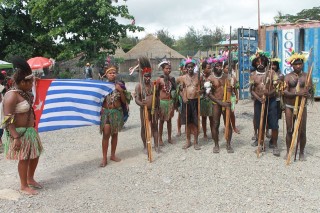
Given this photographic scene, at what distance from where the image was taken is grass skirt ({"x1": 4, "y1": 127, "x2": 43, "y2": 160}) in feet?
16.0

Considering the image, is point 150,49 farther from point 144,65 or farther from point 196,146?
point 144,65

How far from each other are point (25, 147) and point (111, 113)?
1670mm

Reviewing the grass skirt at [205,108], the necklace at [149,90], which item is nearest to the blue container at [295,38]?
the grass skirt at [205,108]

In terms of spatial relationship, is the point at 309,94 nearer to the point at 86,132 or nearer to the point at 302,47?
the point at 86,132

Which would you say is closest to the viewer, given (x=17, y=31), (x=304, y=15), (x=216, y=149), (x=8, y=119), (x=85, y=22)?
(x=8, y=119)

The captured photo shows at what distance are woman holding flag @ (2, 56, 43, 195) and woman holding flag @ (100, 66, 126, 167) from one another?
4.38 ft

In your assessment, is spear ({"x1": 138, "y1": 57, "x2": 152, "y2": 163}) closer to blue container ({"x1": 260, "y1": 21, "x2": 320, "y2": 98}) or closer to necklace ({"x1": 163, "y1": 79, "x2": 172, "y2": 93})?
→ necklace ({"x1": 163, "y1": 79, "x2": 172, "y2": 93})

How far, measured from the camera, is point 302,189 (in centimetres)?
480

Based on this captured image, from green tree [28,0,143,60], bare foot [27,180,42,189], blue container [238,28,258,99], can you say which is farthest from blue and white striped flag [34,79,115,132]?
green tree [28,0,143,60]

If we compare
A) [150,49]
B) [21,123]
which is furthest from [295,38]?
[150,49]

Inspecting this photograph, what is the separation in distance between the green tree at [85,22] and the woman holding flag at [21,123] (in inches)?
546

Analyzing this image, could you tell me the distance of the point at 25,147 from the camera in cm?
492

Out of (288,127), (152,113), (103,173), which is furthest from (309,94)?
(103,173)

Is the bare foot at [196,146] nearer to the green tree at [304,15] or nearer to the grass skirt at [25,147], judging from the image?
the grass skirt at [25,147]
